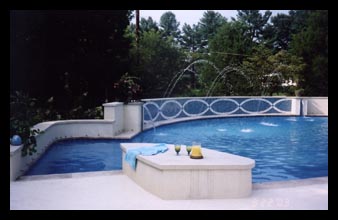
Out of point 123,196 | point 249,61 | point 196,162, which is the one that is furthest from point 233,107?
point 123,196

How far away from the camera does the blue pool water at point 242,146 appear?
7324 mm

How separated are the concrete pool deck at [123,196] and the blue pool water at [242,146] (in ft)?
4.35

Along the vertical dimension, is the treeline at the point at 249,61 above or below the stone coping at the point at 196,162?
above

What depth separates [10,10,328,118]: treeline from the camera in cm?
1123

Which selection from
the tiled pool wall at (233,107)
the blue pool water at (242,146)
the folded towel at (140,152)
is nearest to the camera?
the folded towel at (140,152)

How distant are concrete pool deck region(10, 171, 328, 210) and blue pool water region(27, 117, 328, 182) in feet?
4.35

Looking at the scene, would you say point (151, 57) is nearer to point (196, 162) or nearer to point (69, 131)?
point (69, 131)

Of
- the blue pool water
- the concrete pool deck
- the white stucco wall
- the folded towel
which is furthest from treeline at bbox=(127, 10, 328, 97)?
the concrete pool deck

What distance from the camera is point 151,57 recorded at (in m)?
19.7

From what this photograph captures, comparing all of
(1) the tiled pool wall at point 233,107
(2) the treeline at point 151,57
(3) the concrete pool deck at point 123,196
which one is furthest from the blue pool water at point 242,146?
(2) the treeline at point 151,57

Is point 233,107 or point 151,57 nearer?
point 233,107

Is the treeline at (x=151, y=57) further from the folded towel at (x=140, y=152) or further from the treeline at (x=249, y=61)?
the folded towel at (x=140, y=152)

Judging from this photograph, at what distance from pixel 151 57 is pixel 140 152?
1446cm
